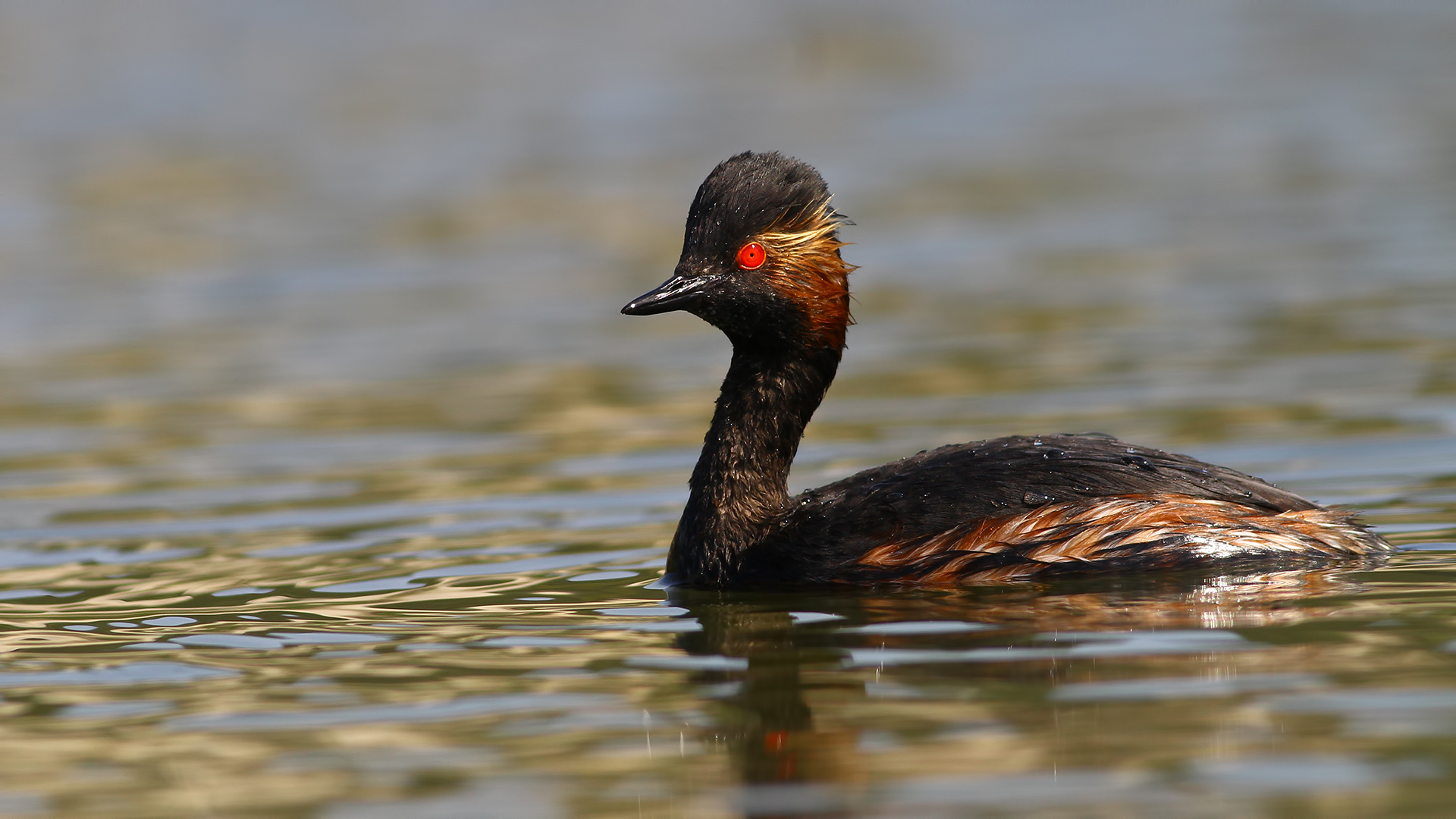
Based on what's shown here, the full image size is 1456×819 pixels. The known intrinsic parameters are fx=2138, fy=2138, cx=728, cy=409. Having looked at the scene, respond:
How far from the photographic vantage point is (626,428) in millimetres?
12688

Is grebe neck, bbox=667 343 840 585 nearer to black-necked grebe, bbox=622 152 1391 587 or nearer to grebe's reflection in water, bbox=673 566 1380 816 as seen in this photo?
black-necked grebe, bbox=622 152 1391 587

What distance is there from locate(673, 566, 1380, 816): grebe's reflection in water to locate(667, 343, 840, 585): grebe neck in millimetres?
433

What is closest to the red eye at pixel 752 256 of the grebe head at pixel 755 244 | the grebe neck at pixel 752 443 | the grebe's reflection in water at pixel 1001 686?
the grebe head at pixel 755 244

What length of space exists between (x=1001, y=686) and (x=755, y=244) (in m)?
2.66

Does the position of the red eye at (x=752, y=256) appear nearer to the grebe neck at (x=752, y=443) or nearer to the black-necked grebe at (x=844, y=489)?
the black-necked grebe at (x=844, y=489)

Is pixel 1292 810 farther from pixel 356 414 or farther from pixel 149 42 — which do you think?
pixel 149 42

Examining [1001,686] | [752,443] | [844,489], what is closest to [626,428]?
[752,443]

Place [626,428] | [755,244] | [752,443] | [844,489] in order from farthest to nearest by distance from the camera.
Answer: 1. [626,428]
2. [752,443]
3. [844,489]
4. [755,244]

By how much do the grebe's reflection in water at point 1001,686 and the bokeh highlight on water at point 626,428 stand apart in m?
0.02

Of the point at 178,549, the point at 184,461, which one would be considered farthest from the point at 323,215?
the point at 178,549

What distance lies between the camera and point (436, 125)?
32438 millimetres

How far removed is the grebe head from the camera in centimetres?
847

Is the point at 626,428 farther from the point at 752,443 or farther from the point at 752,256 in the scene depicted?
the point at 752,256

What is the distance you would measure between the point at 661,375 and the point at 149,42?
74.5 feet
